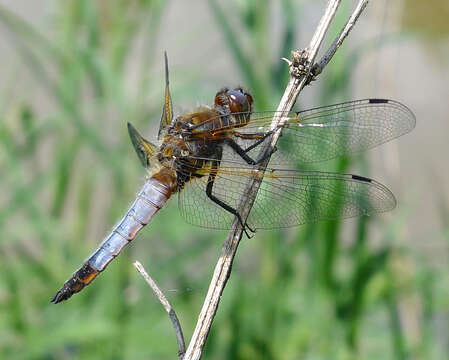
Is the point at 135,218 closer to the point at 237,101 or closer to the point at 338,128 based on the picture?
the point at 237,101

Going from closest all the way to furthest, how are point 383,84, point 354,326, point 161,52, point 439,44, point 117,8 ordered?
1. point 354,326
2. point 117,8
3. point 383,84
4. point 161,52
5. point 439,44

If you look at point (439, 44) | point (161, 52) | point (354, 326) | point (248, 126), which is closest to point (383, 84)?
point (354, 326)

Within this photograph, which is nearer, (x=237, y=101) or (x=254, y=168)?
(x=254, y=168)

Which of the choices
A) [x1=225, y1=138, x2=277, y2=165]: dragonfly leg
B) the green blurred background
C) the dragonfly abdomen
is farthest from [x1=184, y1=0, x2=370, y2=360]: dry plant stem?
the green blurred background

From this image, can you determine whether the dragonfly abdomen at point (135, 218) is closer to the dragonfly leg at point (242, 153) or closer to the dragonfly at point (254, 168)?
the dragonfly at point (254, 168)

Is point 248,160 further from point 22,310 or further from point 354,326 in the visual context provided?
point 22,310

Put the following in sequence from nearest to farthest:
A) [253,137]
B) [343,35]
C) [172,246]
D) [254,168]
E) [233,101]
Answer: [343,35] < [254,168] < [253,137] < [233,101] < [172,246]

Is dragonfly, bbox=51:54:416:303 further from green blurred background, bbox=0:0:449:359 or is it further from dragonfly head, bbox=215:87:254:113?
green blurred background, bbox=0:0:449:359

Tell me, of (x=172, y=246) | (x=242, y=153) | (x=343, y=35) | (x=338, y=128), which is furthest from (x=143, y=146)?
(x=172, y=246)
